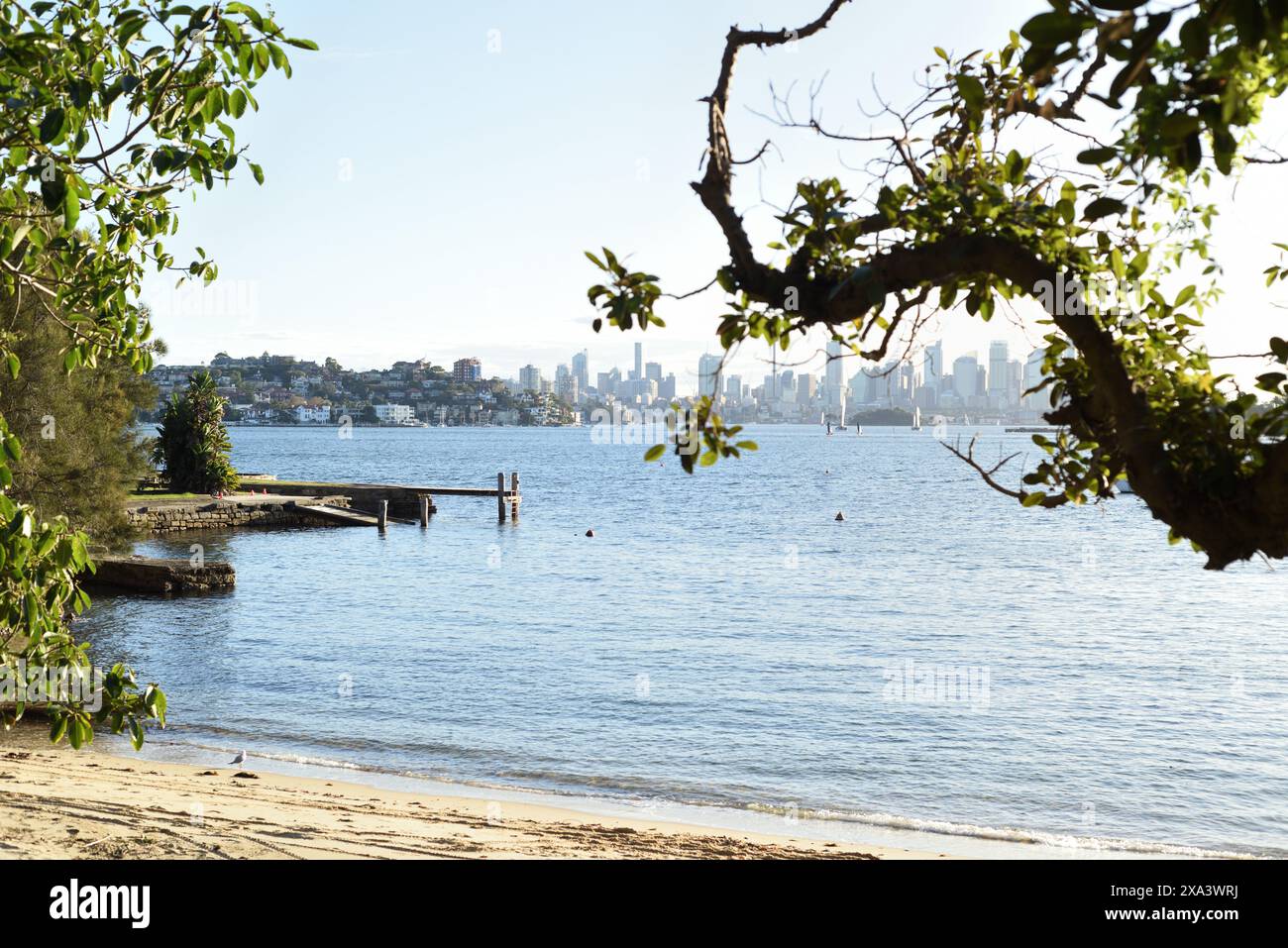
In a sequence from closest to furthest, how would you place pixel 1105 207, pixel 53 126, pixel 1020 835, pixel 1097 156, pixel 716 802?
1. pixel 1097 156
2. pixel 1105 207
3. pixel 53 126
4. pixel 1020 835
5. pixel 716 802

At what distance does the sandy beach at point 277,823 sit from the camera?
24.4 feet

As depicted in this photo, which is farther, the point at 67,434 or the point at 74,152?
the point at 67,434

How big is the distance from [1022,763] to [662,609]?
1419 cm

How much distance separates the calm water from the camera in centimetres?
1391

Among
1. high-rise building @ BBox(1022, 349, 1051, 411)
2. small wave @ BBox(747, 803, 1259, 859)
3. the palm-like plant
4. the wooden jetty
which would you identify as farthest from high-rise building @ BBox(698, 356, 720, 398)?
the wooden jetty

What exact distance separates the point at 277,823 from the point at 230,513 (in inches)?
1520

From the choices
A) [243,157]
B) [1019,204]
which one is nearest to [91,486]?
[243,157]

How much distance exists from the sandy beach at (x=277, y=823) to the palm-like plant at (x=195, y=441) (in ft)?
117

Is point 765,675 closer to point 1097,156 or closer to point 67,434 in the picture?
point 67,434

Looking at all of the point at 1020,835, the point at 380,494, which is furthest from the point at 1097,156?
the point at 380,494

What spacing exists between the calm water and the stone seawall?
1.34 m

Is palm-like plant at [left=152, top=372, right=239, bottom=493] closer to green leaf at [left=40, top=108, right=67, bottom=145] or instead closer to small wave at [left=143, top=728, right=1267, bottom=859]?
small wave at [left=143, top=728, right=1267, bottom=859]

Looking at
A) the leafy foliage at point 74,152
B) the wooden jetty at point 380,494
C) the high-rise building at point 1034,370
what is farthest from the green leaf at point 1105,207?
the wooden jetty at point 380,494

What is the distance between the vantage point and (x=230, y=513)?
44.8 meters
